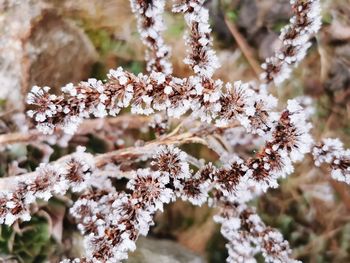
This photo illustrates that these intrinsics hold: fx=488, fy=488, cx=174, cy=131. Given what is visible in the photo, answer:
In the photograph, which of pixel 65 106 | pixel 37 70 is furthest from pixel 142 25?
pixel 37 70

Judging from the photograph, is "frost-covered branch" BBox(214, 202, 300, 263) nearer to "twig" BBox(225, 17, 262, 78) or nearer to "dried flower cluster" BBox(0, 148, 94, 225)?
"dried flower cluster" BBox(0, 148, 94, 225)

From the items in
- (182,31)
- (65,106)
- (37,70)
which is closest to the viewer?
(65,106)

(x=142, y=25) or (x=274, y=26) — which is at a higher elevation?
(x=274, y=26)

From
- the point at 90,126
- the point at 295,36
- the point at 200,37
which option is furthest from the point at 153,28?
the point at 90,126

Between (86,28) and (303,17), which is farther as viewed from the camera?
(86,28)

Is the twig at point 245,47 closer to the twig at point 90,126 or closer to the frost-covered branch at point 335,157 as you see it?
the twig at point 90,126

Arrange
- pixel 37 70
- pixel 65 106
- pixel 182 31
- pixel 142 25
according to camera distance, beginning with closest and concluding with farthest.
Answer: pixel 65 106 → pixel 142 25 → pixel 37 70 → pixel 182 31

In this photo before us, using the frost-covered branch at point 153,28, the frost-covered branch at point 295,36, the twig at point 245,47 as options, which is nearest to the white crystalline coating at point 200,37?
the frost-covered branch at point 153,28

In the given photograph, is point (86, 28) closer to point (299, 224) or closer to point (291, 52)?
point (291, 52)

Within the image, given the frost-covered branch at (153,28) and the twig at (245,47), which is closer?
the frost-covered branch at (153,28)
